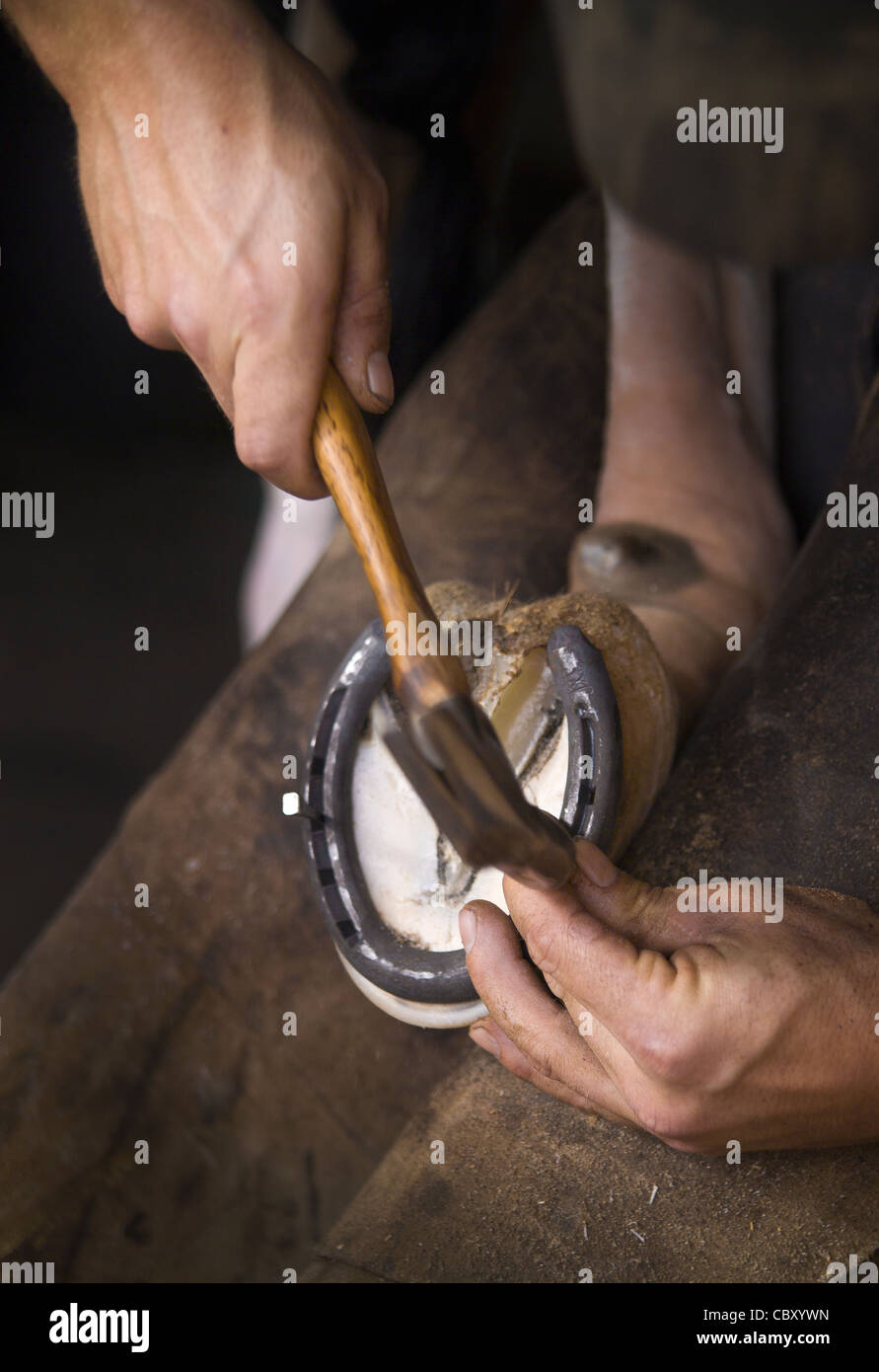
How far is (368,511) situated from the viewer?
2.30 feet

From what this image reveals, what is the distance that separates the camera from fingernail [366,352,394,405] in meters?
0.73

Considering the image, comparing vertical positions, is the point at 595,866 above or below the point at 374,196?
below

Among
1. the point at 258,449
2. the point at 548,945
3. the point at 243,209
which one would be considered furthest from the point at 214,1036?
the point at 243,209

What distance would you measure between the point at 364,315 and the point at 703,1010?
46 centimetres

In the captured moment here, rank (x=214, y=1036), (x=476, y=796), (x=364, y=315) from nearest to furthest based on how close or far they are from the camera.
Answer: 1. (x=476, y=796)
2. (x=364, y=315)
3. (x=214, y=1036)

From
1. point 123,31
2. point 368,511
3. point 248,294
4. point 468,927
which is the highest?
point 123,31

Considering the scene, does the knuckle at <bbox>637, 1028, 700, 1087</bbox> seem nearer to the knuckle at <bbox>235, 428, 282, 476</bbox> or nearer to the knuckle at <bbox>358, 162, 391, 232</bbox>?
the knuckle at <bbox>235, 428, 282, 476</bbox>

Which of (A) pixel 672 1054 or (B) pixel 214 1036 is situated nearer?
(A) pixel 672 1054

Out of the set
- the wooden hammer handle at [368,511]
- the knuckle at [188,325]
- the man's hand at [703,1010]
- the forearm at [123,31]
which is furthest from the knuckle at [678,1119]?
the forearm at [123,31]

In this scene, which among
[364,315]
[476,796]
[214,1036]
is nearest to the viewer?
[476,796]

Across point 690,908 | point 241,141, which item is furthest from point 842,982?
point 241,141

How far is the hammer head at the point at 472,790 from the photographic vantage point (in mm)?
622

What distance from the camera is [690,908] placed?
71 cm

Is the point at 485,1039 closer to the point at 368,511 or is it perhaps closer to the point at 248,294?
the point at 368,511
